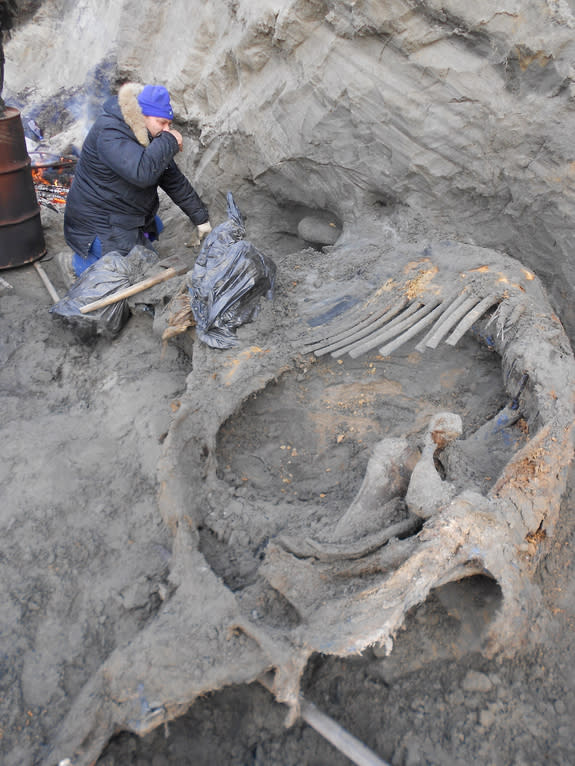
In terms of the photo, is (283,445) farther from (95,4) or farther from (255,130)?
(95,4)

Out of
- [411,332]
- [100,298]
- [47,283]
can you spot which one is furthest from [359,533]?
[47,283]

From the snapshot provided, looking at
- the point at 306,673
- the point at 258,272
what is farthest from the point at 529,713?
the point at 258,272

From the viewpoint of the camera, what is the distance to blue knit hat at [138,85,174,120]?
4.36 metres

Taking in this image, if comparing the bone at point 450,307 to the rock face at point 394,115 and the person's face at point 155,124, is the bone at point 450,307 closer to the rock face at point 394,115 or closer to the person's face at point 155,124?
the rock face at point 394,115

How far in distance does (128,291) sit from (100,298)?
0.74ft

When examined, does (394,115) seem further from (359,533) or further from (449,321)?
A: (359,533)

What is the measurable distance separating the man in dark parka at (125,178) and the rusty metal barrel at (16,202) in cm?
58

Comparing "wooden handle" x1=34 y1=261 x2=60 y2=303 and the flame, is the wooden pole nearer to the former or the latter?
"wooden handle" x1=34 y1=261 x2=60 y2=303

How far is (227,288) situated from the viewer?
3.58 m

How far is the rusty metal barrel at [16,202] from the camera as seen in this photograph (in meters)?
5.07

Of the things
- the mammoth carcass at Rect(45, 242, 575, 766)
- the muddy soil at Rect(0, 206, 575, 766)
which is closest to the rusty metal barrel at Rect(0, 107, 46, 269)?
the muddy soil at Rect(0, 206, 575, 766)

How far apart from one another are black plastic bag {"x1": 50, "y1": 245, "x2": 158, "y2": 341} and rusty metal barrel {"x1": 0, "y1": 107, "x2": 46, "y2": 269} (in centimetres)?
147

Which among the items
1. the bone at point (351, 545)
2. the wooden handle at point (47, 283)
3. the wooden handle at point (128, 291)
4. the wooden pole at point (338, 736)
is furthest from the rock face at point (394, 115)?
the wooden pole at point (338, 736)

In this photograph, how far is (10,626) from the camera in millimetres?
2596
